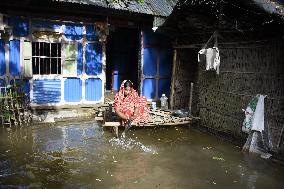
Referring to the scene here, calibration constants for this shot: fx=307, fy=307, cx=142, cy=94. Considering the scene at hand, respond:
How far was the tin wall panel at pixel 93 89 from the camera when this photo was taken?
11711 mm

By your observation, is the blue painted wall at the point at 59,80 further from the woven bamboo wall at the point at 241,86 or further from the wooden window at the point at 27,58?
the woven bamboo wall at the point at 241,86

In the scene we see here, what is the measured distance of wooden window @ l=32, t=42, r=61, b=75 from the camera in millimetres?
10742

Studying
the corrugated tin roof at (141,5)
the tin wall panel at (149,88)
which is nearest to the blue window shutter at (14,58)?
the corrugated tin roof at (141,5)

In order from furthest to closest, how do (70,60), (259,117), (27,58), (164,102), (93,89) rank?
(164,102) → (93,89) → (70,60) → (27,58) → (259,117)

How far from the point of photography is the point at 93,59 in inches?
461

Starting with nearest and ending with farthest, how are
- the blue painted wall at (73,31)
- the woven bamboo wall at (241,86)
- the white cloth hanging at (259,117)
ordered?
the woven bamboo wall at (241,86) → the white cloth hanging at (259,117) → the blue painted wall at (73,31)

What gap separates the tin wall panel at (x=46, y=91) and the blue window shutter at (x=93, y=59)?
1.30 metres

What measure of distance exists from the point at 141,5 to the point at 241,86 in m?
5.23

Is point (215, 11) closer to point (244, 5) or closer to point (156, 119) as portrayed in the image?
point (244, 5)

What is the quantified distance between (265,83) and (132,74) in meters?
7.85

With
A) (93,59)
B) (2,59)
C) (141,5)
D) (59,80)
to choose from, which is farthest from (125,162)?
(141,5)

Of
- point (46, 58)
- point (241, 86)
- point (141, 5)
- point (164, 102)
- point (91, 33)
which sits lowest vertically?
point (164, 102)

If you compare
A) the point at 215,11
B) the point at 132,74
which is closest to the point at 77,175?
the point at 215,11

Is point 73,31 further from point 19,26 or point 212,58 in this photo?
point 212,58
